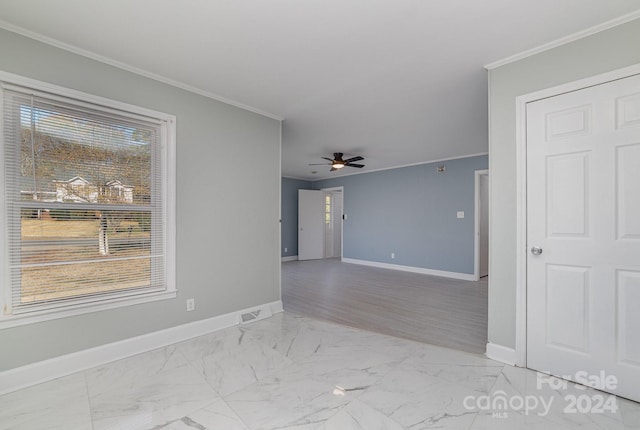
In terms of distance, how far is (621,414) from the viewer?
1.72 m

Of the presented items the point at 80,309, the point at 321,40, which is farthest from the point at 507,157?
the point at 80,309

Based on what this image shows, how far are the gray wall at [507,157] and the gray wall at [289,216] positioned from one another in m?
6.10

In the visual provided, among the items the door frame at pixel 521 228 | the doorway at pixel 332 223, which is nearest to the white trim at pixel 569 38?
the door frame at pixel 521 228

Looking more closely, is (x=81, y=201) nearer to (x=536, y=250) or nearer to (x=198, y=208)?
(x=198, y=208)

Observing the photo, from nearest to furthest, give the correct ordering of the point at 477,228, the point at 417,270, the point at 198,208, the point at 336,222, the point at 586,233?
the point at 586,233
the point at 198,208
the point at 477,228
the point at 417,270
the point at 336,222

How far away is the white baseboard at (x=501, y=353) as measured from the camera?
229 centimetres

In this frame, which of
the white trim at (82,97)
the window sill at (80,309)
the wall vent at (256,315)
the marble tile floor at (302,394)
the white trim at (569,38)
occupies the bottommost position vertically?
the marble tile floor at (302,394)

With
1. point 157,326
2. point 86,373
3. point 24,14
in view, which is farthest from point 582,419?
point 24,14

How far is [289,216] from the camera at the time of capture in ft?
26.9

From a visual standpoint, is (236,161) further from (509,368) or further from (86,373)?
(509,368)

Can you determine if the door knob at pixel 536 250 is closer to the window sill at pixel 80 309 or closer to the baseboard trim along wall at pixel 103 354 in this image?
the baseboard trim along wall at pixel 103 354

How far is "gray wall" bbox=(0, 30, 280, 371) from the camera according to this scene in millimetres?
2109

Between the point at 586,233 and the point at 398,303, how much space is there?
2.40 meters

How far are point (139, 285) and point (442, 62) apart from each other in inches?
125
